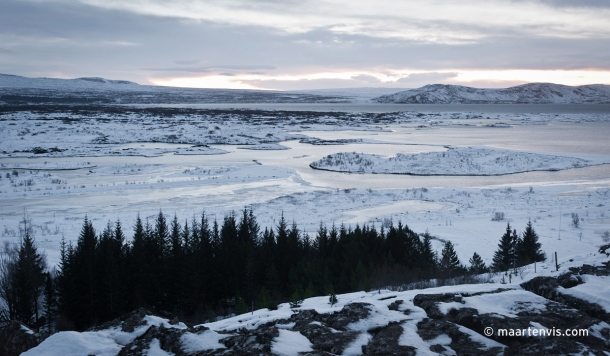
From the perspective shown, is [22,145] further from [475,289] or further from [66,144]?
[475,289]

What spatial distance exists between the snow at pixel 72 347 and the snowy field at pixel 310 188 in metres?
14.9

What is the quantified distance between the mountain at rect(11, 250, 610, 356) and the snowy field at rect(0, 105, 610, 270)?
11.9 m

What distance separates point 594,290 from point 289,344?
5077 millimetres

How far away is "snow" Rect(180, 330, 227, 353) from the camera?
6.69 m

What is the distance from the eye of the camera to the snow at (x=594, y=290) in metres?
7.46

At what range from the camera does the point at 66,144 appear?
200 feet

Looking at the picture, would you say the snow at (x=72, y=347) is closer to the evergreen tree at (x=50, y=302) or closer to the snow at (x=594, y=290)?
the snow at (x=594, y=290)

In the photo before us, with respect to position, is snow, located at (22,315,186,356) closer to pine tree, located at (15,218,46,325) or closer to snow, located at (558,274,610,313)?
snow, located at (558,274,610,313)

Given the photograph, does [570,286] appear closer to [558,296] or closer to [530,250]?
[558,296]

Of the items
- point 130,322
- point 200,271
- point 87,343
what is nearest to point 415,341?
point 130,322

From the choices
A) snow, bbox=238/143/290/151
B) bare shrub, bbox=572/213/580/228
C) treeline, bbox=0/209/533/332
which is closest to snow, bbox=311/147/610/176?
snow, bbox=238/143/290/151

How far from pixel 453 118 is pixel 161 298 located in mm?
111786

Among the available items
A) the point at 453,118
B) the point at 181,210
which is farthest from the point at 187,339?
the point at 453,118

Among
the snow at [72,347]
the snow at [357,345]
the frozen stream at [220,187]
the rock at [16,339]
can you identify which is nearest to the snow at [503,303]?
the snow at [357,345]
